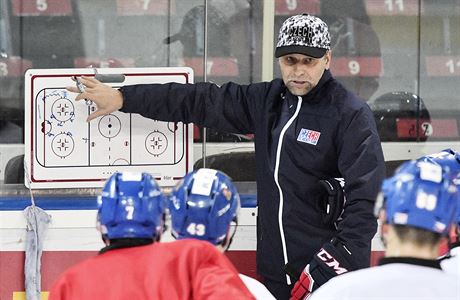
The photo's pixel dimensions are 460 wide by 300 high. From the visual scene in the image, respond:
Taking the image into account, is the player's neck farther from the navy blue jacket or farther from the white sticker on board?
the navy blue jacket

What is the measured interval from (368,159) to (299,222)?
29 centimetres

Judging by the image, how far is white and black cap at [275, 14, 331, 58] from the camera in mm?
3729

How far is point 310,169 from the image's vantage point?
3.71 meters

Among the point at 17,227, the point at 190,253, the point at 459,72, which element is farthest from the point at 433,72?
the point at 190,253

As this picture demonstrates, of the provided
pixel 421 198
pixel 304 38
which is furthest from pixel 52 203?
pixel 421 198

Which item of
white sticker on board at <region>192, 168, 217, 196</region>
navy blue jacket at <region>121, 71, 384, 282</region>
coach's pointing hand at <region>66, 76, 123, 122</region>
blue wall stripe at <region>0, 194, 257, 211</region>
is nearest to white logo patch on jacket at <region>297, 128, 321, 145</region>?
navy blue jacket at <region>121, 71, 384, 282</region>

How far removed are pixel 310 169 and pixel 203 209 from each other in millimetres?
915

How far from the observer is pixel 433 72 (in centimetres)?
483

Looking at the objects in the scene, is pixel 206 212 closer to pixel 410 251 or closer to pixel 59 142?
pixel 410 251

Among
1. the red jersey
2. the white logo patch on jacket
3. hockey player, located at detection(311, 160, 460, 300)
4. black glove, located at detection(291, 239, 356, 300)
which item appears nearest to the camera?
hockey player, located at detection(311, 160, 460, 300)

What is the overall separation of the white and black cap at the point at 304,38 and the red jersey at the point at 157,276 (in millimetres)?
1172

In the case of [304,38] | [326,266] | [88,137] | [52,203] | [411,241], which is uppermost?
[304,38]

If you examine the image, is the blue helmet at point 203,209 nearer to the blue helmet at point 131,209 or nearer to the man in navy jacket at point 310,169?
the blue helmet at point 131,209

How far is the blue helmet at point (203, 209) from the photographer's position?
2859 millimetres
